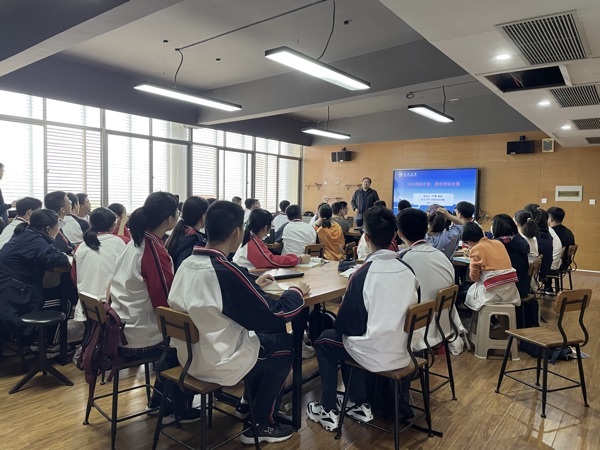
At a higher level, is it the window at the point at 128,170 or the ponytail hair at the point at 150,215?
the window at the point at 128,170

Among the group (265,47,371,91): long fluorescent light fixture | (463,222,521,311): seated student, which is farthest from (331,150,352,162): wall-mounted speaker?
(463,222,521,311): seated student

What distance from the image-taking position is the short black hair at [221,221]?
84.3 inches

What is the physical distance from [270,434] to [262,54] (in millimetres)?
5377

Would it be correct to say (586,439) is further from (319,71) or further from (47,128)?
(47,128)

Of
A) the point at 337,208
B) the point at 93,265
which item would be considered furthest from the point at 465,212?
the point at 93,265

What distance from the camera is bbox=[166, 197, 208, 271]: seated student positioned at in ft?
9.29

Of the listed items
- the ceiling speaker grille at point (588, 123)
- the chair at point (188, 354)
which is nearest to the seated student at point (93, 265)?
the chair at point (188, 354)

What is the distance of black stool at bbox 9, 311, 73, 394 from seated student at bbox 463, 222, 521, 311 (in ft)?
10.9

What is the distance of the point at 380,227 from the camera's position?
238 centimetres

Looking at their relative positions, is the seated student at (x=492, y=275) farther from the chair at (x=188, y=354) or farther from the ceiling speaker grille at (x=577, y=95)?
the chair at (x=188, y=354)

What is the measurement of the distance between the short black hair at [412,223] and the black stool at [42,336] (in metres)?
2.53

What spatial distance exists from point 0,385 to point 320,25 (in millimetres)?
4718

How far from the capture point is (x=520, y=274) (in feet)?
12.8

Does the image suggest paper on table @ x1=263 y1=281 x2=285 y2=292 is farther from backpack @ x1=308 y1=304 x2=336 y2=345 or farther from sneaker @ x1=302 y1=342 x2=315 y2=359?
sneaker @ x1=302 y1=342 x2=315 y2=359
